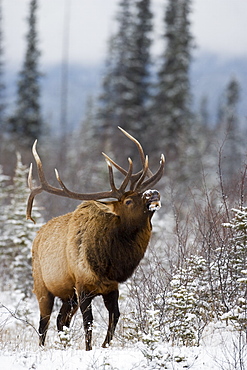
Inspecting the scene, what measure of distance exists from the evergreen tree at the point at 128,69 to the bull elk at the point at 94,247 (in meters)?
21.3

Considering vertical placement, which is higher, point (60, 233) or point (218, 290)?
point (60, 233)

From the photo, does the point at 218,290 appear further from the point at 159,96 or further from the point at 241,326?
the point at 159,96

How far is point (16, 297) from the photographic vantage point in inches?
392

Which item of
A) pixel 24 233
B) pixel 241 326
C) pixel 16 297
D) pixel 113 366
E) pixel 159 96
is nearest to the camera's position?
pixel 113 366

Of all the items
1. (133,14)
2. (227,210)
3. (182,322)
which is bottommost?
(182,322)

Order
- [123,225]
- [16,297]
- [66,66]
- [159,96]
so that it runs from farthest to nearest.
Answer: [66,66], [159,96], [16,297], [123,225]

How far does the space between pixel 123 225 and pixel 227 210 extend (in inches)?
57.8

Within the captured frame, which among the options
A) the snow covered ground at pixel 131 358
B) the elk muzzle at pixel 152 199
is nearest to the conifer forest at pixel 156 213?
the snow covered ground at pixel 131 358

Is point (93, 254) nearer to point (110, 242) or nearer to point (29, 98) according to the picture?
point (110, 242)

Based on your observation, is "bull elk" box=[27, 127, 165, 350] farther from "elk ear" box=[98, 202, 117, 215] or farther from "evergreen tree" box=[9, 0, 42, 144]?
"evergreen tree" box=[9, 0, 42, 144]

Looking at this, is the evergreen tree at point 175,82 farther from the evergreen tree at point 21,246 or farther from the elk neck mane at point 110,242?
the elk neck mane at point 110,242

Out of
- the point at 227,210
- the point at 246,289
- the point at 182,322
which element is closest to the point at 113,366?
the point at 182,322

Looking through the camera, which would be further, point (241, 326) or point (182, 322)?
point (182, 322)

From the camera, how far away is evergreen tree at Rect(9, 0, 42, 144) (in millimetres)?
28781
